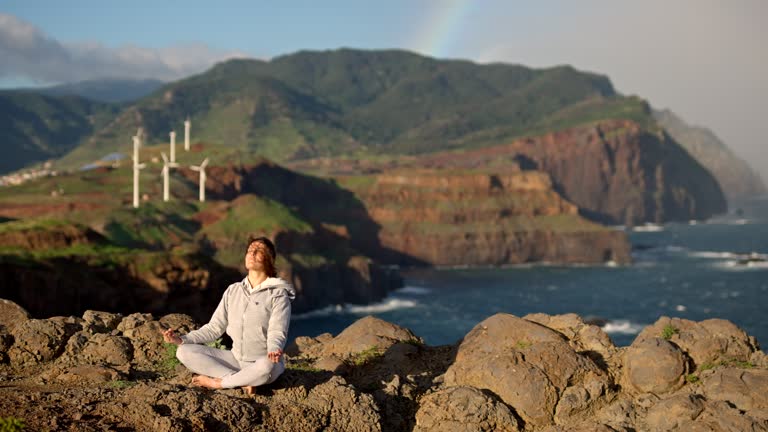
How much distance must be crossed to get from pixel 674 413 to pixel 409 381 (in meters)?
5.76

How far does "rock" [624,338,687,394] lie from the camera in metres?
20.7

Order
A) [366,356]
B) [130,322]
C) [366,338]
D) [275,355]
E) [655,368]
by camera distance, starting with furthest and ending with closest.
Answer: [366,338] → [130,322] → [366,356] → [655,368] → [275,355]

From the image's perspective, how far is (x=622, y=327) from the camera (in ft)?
419

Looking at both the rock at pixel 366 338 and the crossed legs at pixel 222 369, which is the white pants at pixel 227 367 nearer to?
the crossed legs at pixel 222 369

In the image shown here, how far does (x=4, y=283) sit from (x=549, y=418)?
220ft


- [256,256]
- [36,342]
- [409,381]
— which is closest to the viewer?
[256,256]

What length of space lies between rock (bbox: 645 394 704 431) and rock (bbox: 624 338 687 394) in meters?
1.35

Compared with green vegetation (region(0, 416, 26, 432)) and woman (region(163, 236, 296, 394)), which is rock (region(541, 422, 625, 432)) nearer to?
woman (region(163, 236, 296, 394))

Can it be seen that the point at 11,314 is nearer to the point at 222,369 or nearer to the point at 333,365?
the point at 333,365

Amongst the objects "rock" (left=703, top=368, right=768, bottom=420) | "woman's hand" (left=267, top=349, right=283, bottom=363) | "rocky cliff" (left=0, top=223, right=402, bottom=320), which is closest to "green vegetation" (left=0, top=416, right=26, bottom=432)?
"woman's hand" (left=267, top=349, right=283, bottom=363)

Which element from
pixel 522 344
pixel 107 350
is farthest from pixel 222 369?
pixel 522 344

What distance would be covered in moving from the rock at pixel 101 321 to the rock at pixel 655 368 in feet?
42.8

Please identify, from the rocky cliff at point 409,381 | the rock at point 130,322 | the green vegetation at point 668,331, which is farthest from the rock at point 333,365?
the green vegetation at point 668,331

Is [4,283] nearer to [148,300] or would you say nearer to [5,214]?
[148,300]
